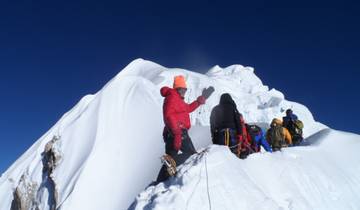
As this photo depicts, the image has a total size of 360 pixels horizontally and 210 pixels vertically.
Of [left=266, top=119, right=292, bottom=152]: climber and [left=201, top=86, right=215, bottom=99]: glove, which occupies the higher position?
[left=266, top=119, right=292, bottom=152]: climber

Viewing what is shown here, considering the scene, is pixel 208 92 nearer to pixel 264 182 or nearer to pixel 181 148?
pixel 181 148

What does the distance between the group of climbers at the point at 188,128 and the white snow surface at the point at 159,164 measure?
0.30 metres

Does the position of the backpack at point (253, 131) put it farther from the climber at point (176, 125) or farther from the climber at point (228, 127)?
the climber at point (176, 125)

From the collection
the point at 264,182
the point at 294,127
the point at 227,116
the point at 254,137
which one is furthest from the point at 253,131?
the point at 294,127

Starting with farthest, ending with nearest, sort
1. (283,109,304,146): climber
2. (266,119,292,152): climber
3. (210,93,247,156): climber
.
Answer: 1. (283,109,304,146): climber
2. (266,119,292,152): climber
3. (210,93,247,156): climber

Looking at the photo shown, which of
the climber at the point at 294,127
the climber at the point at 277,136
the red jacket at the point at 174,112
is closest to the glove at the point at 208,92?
the red jacket at the point at 174,112

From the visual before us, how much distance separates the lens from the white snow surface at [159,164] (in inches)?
172

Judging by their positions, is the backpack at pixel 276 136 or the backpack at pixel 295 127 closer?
the backpack at pixel 276 136

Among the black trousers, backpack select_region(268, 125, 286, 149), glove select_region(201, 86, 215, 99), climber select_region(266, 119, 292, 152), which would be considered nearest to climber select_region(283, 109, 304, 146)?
climber select_region(266, 119, 292, 152)

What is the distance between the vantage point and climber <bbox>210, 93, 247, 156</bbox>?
5770 millimetres

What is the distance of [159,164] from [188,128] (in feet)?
27.9

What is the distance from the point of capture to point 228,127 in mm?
5828

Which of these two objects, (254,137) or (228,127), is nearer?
(228,127)

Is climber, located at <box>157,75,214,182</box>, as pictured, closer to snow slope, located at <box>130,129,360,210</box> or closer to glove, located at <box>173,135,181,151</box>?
glove, located at <box>173,135,181,151</box>
